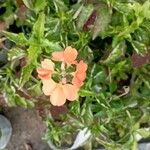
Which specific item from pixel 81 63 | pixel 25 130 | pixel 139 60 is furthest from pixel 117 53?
pixel 25 130

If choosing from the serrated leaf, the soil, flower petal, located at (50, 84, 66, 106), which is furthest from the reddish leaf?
the soil

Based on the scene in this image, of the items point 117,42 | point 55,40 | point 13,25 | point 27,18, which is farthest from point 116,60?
point 13,25

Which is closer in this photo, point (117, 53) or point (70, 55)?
point (70, 55)

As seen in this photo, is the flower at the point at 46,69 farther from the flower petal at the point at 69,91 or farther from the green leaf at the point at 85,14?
the green leaf at the point at 85,14

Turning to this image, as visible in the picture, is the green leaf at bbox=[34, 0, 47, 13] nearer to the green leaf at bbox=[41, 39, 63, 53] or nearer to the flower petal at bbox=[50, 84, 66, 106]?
the green leaf at bbox=[41, 39, 63, 53]

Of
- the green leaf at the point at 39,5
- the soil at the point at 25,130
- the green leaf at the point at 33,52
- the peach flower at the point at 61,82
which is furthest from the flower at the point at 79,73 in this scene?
the soil at the point at 25,130

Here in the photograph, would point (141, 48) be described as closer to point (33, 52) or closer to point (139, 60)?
point (139, 60)

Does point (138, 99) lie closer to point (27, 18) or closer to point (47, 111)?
point (47, 111)
